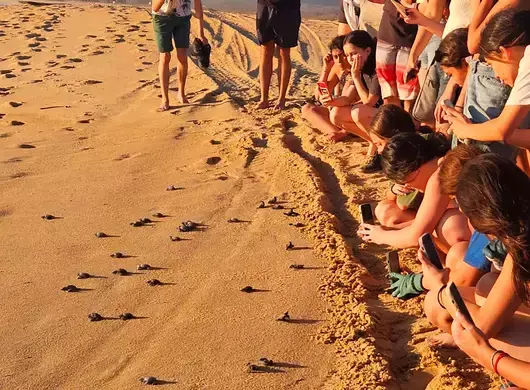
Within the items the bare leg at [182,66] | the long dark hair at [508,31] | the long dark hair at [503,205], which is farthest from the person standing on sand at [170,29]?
the long dark hair at [503,205]

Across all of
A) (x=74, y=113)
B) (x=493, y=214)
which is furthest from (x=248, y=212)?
(x=74, y=113)

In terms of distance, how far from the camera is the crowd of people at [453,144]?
2.93 meters

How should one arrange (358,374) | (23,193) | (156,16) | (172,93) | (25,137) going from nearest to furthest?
(358,374) → (23,193) → (25,137) → (156,16) → (172,93)

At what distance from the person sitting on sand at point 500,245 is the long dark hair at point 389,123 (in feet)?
4.96

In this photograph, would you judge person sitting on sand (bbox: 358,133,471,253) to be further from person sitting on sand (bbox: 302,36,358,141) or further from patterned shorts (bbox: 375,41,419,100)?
person sitting on sand (bbox: 302,36,358,141)

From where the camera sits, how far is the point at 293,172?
251 inches

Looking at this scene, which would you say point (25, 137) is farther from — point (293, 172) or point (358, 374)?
point (358, 374)

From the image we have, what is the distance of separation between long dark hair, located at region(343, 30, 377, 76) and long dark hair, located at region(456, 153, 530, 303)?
384 cm

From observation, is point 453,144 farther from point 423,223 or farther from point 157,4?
point 157,4

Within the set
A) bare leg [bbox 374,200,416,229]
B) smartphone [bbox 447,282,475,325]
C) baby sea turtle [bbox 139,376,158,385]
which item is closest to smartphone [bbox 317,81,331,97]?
bare leg [bbox 374,200,416,229]

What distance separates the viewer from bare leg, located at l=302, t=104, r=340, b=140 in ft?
24.0

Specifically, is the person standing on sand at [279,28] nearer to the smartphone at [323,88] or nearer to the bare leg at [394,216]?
the smartphone at [323,88]

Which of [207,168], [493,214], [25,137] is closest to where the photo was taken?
[493,214]

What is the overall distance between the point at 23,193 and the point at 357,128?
2.91m
